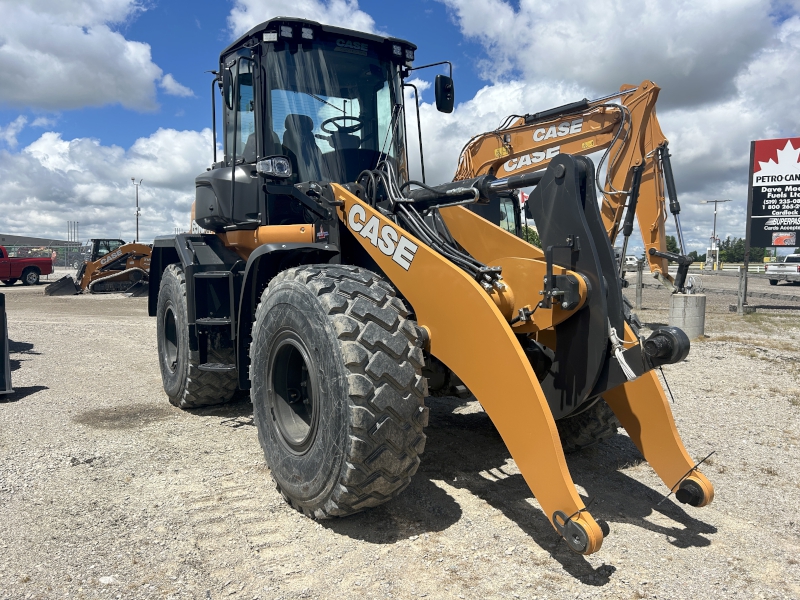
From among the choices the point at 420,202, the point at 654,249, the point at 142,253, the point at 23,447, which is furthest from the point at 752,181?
the point at 142,253

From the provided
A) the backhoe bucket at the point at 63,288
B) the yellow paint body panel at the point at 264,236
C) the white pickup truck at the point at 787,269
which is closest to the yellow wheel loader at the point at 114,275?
the backhoe bucket at the point at 63,288

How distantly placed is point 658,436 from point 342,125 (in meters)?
3.15

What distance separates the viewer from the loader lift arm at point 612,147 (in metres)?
8.59

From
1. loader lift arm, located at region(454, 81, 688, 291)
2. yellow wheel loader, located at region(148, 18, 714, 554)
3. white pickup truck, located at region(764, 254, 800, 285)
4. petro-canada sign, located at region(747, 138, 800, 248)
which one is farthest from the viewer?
white pickup truck, located at region(764, 254, 800, 285)

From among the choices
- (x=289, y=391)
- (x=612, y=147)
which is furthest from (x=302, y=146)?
(x=612, y=147)

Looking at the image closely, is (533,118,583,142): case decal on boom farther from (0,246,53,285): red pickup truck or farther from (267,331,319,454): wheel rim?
(0,246,53,285): red pickup truck

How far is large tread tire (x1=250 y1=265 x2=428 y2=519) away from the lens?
3.07 meters

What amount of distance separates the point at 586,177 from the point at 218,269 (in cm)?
359

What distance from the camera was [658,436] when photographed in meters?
3.45

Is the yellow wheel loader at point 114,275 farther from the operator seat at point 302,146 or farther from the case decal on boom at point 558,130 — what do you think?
the operator seat at point 302,146

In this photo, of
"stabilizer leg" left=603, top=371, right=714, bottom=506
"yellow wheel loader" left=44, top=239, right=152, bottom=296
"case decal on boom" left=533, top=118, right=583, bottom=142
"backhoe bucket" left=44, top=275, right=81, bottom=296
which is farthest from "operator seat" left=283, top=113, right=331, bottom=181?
"backhoe bucket" left=44, top=275, right=81, bottom=296

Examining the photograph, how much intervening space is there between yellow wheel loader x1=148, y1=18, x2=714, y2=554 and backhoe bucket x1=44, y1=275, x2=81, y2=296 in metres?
21.8

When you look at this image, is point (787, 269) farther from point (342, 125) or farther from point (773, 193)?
point (342, 125)

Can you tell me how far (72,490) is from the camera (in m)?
3.95
